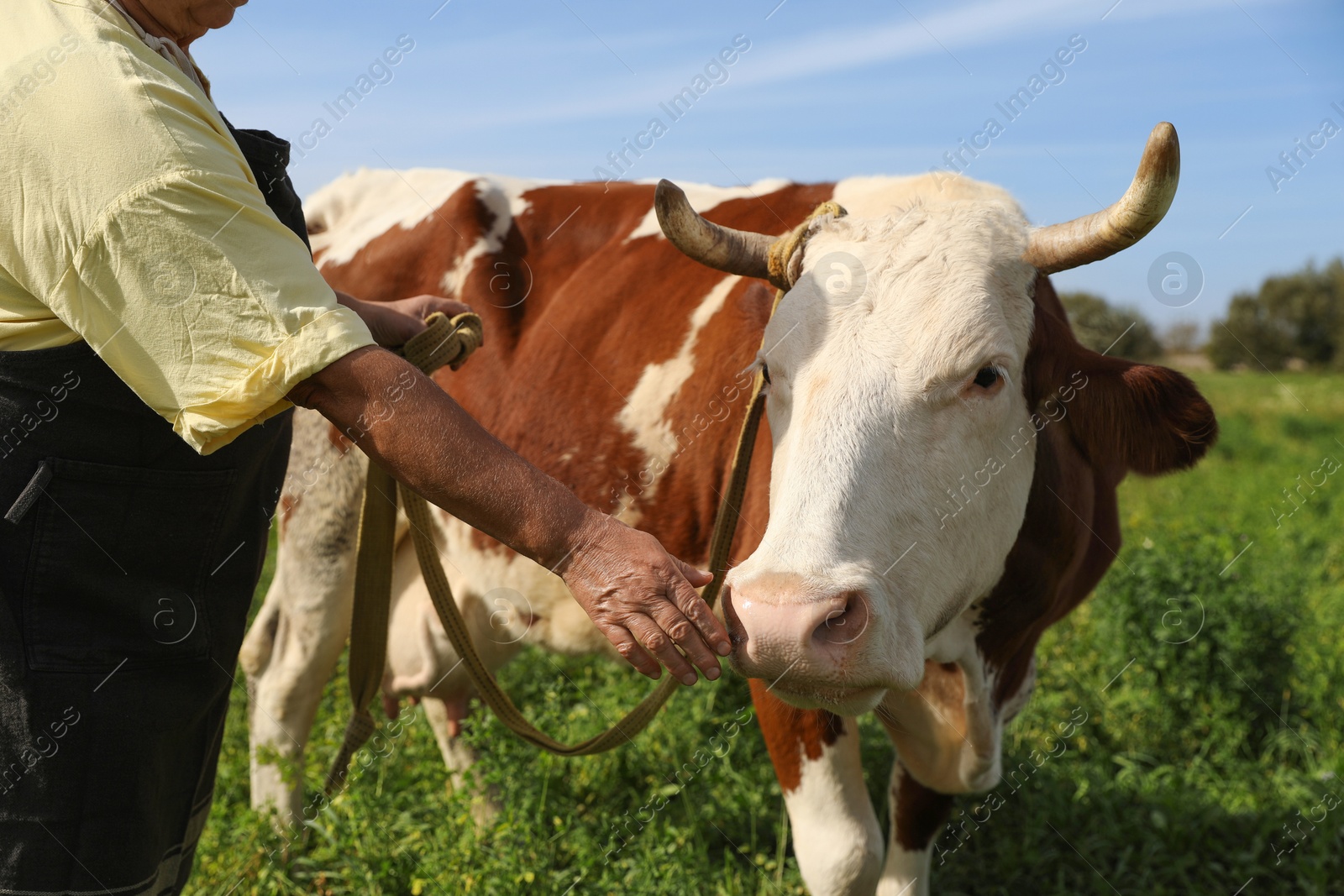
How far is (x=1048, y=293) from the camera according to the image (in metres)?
2.59

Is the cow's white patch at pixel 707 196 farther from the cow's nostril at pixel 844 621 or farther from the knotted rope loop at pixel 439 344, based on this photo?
the cow's nostril at pixel 844 621

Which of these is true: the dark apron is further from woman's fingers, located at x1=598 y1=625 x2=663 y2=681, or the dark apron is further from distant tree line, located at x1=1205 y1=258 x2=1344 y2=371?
distant tree line, located at x1=1205 y1=258 x2=1344 y2=371

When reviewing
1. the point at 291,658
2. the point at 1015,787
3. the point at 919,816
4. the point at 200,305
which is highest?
the point at 200,305

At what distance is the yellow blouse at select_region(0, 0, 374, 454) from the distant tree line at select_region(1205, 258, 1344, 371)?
46120 millimetres

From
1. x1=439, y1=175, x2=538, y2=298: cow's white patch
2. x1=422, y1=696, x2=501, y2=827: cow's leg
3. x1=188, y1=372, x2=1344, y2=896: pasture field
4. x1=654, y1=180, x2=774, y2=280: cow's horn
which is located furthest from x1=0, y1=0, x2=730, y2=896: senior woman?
x1=422, y1=696, x2=501, y2=827: cow's leg

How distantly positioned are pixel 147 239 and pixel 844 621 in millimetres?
1224

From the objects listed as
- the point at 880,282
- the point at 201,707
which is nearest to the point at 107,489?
the point at 201,707

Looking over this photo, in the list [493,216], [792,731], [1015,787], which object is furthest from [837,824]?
[493,216]

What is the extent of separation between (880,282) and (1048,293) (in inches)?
22.2

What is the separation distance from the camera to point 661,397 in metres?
3.23

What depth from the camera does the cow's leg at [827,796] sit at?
282 cm

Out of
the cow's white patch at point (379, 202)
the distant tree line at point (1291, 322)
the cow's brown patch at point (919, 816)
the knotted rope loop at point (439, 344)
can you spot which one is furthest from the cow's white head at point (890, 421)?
the distant tree line at point (1291, 322)

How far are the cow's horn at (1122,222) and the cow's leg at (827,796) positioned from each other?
1280 millimetres

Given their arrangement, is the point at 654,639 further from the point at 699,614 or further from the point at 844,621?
the point at 844,621
